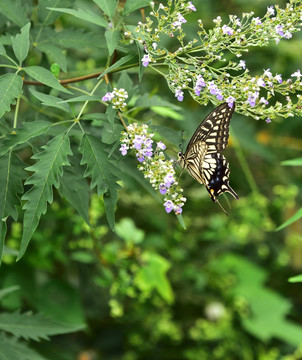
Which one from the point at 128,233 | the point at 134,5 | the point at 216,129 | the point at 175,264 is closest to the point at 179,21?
the point at 134,5

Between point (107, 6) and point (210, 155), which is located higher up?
point (107, 6)

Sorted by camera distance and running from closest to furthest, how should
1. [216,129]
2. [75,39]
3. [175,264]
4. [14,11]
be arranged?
1. [216,129]
2. [14,11]
3. [75,39]
4. [175,264]

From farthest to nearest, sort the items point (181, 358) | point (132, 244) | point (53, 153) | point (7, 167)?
point (181, 358) → point (132, 244) → point (7, 167) → point (53, 153)

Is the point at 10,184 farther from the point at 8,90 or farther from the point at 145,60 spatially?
the point at 145,60

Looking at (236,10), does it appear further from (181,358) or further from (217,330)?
(181,358)

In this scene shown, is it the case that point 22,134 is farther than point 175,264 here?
No

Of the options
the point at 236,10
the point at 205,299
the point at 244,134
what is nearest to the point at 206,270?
the point at 205,299

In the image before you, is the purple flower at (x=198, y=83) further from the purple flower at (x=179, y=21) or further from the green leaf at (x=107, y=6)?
the green leaf at (x=107, y=6)
